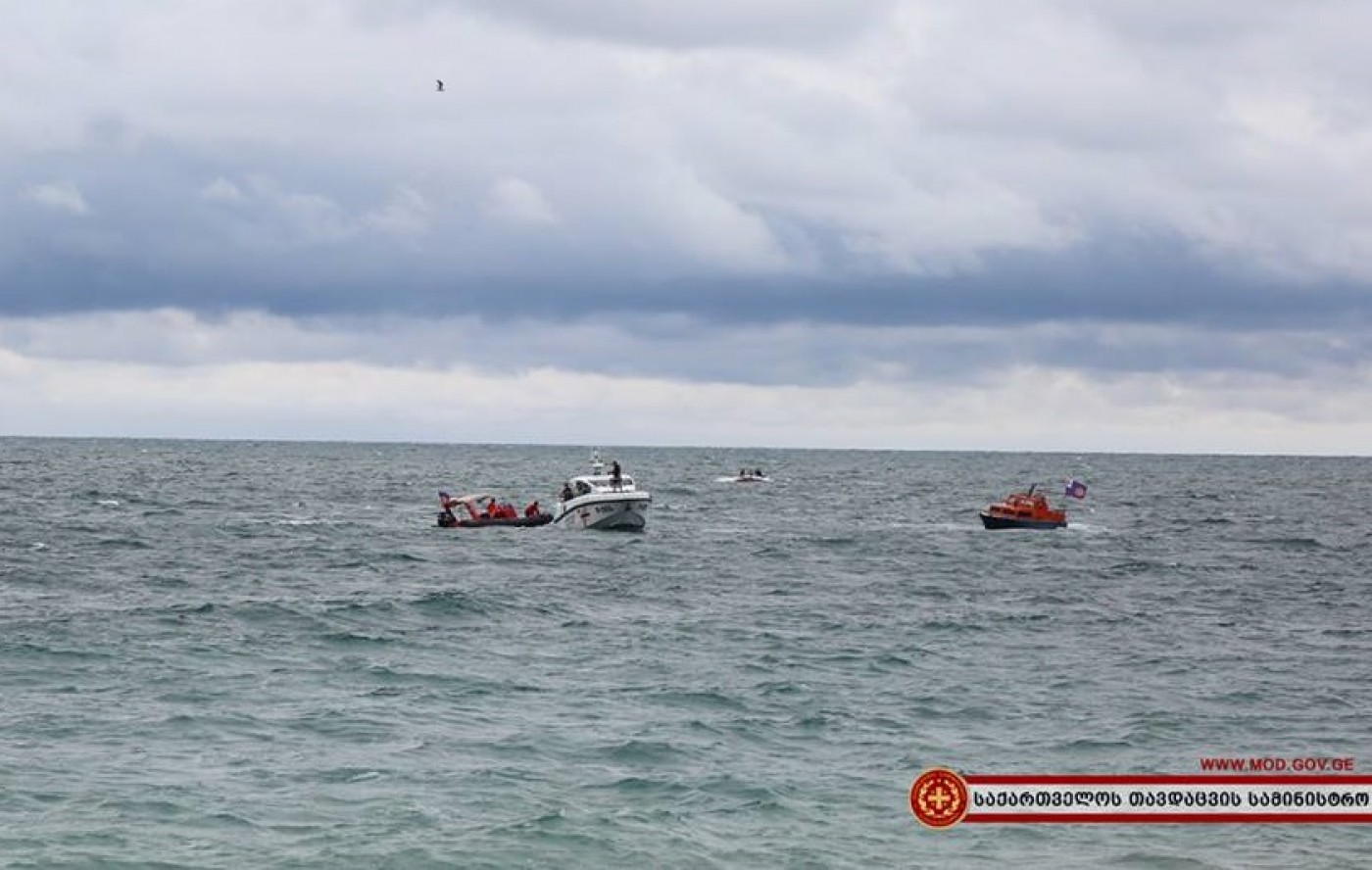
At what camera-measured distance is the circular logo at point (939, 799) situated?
2222 cm

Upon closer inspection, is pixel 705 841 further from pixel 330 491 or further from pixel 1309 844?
pixel 330 491

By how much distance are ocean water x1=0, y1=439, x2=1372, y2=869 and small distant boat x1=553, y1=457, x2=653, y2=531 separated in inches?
286

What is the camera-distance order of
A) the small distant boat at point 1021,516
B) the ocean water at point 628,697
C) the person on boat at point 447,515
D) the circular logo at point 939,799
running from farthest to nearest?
the small distant boat at point 1021,516 < the person on boat at point 447,515 < the circular logo at point 939,799 < the ocean water at point 628,697

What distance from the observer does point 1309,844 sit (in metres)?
21.6

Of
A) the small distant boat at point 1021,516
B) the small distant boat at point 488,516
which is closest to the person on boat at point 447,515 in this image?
the small distant boat at point 488,516

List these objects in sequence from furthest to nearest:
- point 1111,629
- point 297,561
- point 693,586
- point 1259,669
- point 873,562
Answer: point 873,562 → point 297,561 → point 693,586 → point 1111,629 → point 1259,669

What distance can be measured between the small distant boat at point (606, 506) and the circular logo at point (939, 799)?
5399cm

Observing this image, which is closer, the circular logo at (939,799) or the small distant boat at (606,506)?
the circular logo at (939,799)

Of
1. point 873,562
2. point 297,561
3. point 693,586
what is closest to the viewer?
point 693,586

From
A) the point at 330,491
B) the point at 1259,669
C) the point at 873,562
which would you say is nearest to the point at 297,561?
the point at 873,562

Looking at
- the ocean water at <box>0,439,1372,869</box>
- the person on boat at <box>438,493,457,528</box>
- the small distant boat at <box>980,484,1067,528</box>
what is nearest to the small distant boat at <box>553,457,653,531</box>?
the person on boat at <box>438,493,457,528</box>

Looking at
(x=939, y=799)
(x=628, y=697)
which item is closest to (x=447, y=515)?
(x=628, y=697)

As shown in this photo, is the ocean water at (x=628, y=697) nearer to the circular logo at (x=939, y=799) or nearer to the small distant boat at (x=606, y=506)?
the circular logo at (x=939, y=799)

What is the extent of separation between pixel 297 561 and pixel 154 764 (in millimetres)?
38969
